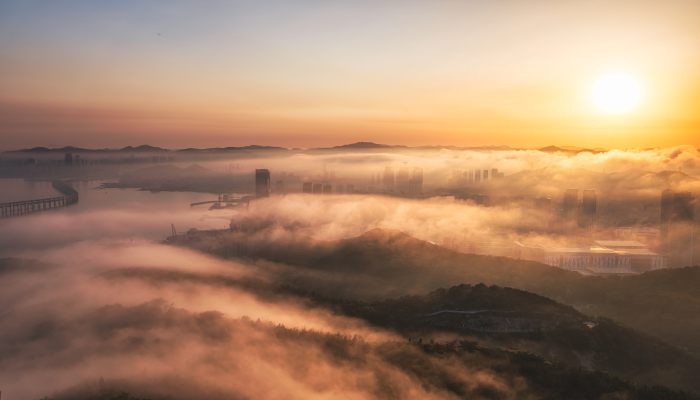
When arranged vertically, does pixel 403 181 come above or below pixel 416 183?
above

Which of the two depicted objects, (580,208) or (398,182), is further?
(398,182)

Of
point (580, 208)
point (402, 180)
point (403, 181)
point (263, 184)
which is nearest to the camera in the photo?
point (580, 208)

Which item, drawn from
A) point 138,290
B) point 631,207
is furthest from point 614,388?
point 631,207

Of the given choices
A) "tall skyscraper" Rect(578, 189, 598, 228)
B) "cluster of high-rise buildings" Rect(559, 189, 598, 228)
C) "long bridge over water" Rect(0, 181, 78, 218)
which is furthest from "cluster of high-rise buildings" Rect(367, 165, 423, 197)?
"long bridge over water" Rect(0, 181, 78, 218)

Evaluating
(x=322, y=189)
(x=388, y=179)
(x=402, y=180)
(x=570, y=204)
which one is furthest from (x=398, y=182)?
(x=570, y=204)

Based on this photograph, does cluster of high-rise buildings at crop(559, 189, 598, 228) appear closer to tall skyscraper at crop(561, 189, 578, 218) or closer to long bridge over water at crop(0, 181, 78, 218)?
→ tall skyscraper at crop(561, 189, 578, 218)

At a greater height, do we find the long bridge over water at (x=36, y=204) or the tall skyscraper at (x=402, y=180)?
the tall skyscraper at (x=402, y=180)

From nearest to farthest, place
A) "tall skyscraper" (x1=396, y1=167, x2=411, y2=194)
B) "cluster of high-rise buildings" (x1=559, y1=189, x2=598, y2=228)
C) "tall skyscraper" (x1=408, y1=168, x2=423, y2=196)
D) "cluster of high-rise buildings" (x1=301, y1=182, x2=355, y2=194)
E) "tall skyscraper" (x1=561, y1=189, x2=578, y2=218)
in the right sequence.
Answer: "cluster of high-rise buildings" (x1=559, y1=189, x2=598, y2=228) < "tall skyscraper" (x1=561, y1=189, x2=578, y2=218) < "cluster of high-rise buildings" (x1=301, y1=182, x2=355, y2=194) < "tall skyscraper" (x1=408, y1=168, x2=423, y2=196) < "tall skyscraper" (x1=396, y1=167, x2=411, y2=194)

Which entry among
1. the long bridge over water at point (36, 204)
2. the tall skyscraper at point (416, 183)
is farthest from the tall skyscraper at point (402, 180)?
the long bridge over water at point (36, 204)

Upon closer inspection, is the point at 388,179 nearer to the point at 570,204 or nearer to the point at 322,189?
the point at 322,189

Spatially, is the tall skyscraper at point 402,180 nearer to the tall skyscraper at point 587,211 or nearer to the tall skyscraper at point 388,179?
the tall skyscraper at point 388,179
